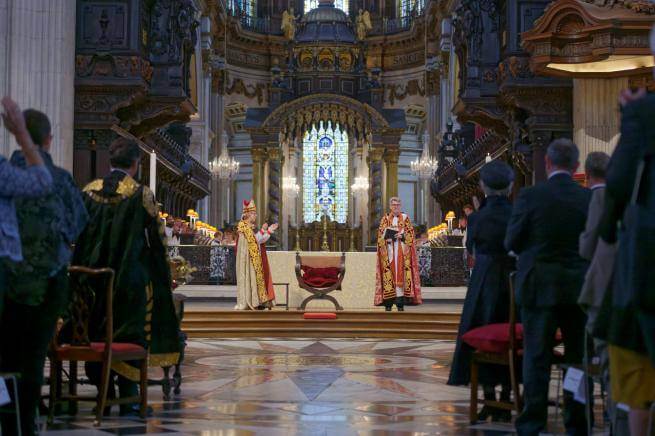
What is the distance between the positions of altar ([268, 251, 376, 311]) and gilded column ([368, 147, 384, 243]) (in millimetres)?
19015

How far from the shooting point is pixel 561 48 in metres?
13.3

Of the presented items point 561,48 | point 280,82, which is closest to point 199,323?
point 561,48

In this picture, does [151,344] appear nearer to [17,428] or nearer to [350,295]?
[17,428]

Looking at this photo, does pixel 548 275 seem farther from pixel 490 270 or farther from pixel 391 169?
pixel 391 169

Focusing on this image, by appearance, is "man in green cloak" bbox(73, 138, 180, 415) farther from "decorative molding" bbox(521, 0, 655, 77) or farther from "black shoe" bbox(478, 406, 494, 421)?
"decorative molding" bbox(521, 0, 655, 77)

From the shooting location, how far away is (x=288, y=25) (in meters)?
43.6

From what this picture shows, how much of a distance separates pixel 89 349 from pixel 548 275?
2.74 m

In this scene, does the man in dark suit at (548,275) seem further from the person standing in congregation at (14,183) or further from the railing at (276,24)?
the railing at (276,24)

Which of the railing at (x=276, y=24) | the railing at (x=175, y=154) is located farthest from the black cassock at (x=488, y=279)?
the railing at (x=276, y=24)

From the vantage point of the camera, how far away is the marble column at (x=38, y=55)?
53.5ft

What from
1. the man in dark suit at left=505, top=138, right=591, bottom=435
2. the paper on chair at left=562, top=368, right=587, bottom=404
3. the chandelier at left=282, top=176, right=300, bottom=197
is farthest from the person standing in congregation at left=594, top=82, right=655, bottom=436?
the chandelier at left=282, top=176, right=300, bottom=197

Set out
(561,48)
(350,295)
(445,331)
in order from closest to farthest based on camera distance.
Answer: (561,48)
(445,331)
(350,295)

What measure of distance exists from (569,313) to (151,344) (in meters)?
3.02

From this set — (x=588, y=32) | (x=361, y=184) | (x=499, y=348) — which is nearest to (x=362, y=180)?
(x=361, y=184)
